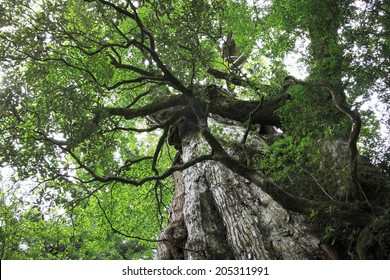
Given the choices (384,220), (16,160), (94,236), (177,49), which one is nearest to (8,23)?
(16,160)

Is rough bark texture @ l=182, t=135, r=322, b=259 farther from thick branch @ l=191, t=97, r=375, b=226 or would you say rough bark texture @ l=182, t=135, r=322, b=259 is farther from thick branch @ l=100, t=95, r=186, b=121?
thick branch @ l=100, t=95, r=186, b=121

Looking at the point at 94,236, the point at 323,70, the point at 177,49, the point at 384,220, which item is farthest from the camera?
the point at 94,236

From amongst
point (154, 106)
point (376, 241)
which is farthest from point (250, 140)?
point (154, 106)

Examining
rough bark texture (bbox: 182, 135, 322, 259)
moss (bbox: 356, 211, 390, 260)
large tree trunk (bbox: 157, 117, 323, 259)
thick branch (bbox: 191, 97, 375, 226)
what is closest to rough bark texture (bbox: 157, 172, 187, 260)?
large tree trunk (bbox: 157, 117, 323, 259)

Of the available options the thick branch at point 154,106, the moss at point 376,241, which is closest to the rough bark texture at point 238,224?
the moss at point 376,241

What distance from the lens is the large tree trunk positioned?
12.7ft

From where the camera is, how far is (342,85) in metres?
4.14

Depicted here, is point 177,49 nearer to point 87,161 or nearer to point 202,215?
point 87,161

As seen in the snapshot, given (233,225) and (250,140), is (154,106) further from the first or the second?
(233,225)

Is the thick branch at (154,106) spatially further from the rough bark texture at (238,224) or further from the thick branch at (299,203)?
the thick branch at (299,203)

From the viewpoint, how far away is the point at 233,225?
448 cm

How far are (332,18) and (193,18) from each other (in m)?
1.82

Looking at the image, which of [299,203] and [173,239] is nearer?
[299,203]

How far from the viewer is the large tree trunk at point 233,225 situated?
12.7ft
